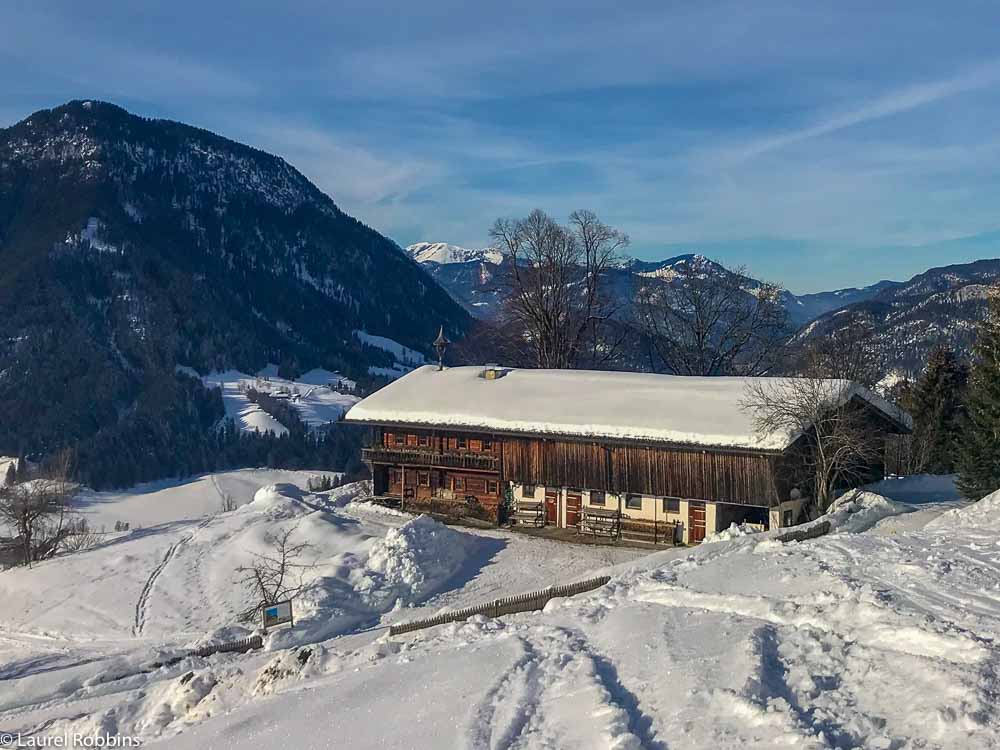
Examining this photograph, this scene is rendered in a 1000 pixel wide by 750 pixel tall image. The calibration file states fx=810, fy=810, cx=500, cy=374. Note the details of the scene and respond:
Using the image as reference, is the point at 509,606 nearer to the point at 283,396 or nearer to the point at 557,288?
the point at 557,288

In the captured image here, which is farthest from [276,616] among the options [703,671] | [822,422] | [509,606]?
[822,422]

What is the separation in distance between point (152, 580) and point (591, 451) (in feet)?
52.9

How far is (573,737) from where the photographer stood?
407 inches

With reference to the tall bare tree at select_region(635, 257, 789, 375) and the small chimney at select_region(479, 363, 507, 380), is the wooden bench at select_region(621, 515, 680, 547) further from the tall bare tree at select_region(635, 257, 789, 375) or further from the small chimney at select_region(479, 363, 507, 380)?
the tall bare tree at select_region(635, 257, 789, 375)

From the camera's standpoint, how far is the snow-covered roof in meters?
27.9

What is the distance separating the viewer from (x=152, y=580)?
2817 cm

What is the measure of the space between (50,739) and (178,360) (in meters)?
156

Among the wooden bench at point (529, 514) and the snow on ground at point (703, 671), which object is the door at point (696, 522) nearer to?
the wooden bench at point (529, 514)

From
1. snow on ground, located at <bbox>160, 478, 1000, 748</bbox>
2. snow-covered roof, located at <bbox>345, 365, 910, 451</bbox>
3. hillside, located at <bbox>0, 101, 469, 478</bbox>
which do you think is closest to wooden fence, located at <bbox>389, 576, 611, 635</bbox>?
snow on ground, located at <bbox>160, 478, 1000, 748</bbox>

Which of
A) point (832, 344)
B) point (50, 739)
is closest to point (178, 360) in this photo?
point (832, 344)

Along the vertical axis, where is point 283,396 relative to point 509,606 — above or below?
above

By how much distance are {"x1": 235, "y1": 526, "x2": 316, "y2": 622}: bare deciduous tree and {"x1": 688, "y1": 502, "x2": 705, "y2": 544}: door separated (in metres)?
12.9

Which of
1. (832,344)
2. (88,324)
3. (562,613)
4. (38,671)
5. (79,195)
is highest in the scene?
(79,195)

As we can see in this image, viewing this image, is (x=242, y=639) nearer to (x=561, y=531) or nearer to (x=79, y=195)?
(x=561, y=531)
